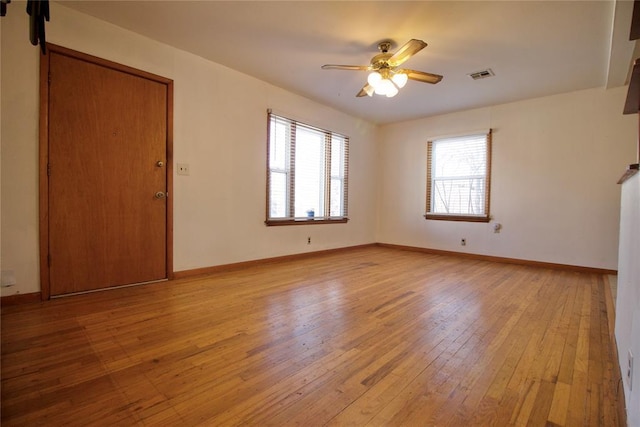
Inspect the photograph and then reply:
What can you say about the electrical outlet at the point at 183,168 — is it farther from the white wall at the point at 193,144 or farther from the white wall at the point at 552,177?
the white wall at the point at 552,177

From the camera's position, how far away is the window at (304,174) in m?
4.37

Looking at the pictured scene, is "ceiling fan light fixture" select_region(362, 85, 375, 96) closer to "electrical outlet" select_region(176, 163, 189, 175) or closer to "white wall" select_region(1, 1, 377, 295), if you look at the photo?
"white wall" select_region(1, 1, 377, 295)

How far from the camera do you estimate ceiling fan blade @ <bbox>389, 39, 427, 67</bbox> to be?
2.49 meters

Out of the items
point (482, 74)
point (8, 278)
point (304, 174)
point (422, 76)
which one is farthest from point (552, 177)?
point (8, 278)

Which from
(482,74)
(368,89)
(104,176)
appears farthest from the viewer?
(482,74)

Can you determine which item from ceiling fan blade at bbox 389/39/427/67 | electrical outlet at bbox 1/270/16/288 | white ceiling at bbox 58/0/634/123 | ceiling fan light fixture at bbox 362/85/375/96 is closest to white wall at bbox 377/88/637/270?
white ceiling at bbox 58/0/634/123

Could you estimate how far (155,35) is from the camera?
3045mm

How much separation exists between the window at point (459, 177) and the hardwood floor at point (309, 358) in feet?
7.60

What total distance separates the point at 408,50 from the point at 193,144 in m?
2.48

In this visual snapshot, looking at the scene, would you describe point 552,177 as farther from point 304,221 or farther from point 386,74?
point 304,221

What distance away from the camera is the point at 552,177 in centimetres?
441

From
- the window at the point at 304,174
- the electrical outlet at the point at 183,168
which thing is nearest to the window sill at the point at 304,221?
the window at the point at 304,174

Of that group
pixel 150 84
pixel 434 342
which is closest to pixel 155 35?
pixel 150 84

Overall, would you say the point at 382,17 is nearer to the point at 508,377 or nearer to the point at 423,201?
the point at 508,377
